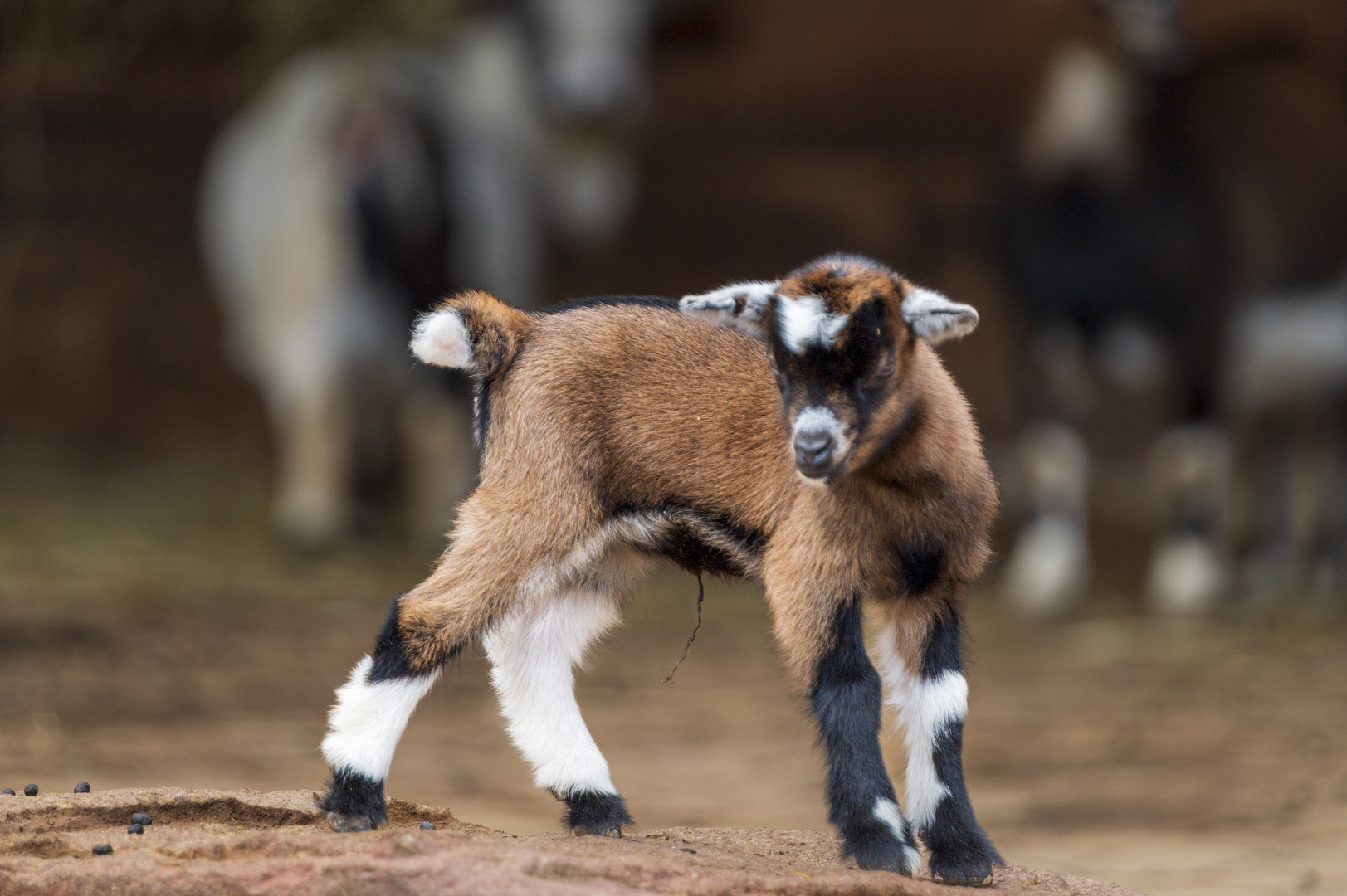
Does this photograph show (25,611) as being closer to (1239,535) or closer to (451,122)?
(451,122)

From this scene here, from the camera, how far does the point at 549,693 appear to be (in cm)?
349

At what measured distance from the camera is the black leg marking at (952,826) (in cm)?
323

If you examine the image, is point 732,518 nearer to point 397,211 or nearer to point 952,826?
point 952,826

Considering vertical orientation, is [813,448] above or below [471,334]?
below

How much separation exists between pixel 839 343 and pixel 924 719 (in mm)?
740

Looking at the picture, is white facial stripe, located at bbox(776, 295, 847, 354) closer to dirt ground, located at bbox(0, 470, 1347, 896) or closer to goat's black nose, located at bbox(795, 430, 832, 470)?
goat's black nose, located at bbox(795, 430, 832, 470)

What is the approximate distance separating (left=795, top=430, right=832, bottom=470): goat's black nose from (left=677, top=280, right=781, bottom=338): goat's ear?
306 millimetres

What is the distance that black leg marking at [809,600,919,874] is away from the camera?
3.11 meters

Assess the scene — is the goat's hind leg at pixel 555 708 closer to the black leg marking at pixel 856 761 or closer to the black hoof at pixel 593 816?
the black hoof at pixel 593 816

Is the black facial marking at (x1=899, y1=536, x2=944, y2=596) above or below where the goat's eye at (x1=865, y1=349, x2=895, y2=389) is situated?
below

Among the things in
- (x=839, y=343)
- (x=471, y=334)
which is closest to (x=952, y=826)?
(x=839, y=343)

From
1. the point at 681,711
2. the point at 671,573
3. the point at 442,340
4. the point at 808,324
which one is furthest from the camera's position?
the point at 671,573

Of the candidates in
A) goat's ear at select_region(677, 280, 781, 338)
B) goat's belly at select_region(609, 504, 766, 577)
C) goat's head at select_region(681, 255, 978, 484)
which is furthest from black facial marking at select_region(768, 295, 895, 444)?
goat's belly at select_region(609, 504, 766, 577)

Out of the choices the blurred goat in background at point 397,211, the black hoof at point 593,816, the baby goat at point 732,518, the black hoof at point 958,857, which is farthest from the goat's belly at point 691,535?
the blurred goat in background at point 397,211
